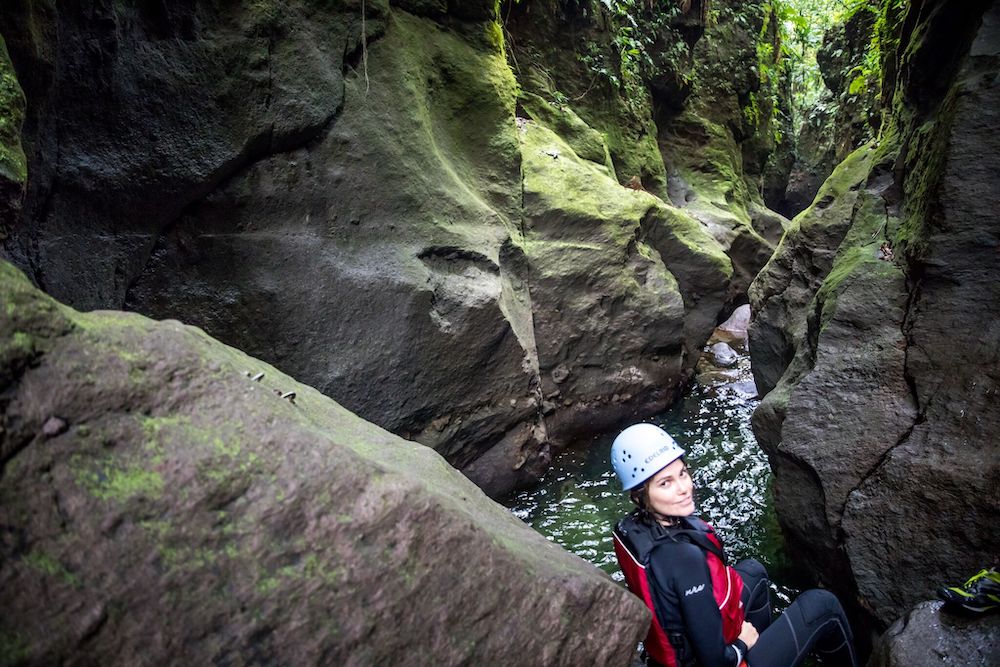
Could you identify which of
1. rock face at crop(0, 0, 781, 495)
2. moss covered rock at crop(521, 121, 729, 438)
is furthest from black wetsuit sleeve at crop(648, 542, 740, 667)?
moss covered rock at crop(521, 121, 729, 438)

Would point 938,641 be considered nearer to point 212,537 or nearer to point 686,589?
point 686,589

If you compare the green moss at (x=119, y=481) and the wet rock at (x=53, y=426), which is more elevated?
the wet rock at (x=53, y=426)

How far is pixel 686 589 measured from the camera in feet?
7.51

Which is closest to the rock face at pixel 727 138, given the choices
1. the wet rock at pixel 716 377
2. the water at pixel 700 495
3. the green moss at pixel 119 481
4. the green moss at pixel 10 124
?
the wet rock at pixel 716 377

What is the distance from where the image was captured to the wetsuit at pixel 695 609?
7.49ft

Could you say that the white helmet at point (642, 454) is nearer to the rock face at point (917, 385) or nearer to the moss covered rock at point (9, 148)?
the rock face at point (917, 385)

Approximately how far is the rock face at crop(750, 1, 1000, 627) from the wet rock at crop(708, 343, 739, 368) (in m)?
5.38

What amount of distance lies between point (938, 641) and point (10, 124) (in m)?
4.58

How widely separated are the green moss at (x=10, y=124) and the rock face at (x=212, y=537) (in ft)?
3.54

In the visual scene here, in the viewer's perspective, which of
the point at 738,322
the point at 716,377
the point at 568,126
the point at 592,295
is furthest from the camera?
the point at 738,322

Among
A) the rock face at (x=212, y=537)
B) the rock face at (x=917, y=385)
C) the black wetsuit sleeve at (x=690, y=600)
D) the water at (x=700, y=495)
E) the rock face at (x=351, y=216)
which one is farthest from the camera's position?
the water at (x=700, y=495)

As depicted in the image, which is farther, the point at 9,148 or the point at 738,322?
the point at 738,322

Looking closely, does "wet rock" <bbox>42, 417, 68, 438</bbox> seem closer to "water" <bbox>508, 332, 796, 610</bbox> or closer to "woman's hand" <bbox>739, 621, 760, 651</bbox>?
"woman's hand" <bbox>739, 621, 760, 651</bbox>

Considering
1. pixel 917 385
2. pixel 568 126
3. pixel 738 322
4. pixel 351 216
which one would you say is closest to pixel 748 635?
pixel 917 385
